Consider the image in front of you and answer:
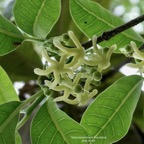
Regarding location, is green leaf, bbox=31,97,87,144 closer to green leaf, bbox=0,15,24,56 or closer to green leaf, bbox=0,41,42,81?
green leaf, bbox=0,15,24,56

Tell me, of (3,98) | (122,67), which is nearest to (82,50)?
(3,98)

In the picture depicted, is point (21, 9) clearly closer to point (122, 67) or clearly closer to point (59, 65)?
point (59, 65)

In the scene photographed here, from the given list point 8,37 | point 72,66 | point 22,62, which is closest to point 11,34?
point 8,37

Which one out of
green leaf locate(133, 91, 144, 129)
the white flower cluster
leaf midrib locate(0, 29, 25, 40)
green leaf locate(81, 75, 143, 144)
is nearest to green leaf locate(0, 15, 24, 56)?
leaf midrib locate(0, 29, 25, 40)

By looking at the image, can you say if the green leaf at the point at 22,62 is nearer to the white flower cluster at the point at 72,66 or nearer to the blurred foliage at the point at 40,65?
the blurred foliage at the point at 40,65

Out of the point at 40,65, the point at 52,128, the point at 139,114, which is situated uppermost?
the point at 52,128

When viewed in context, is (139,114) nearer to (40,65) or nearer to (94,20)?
(40,65)
